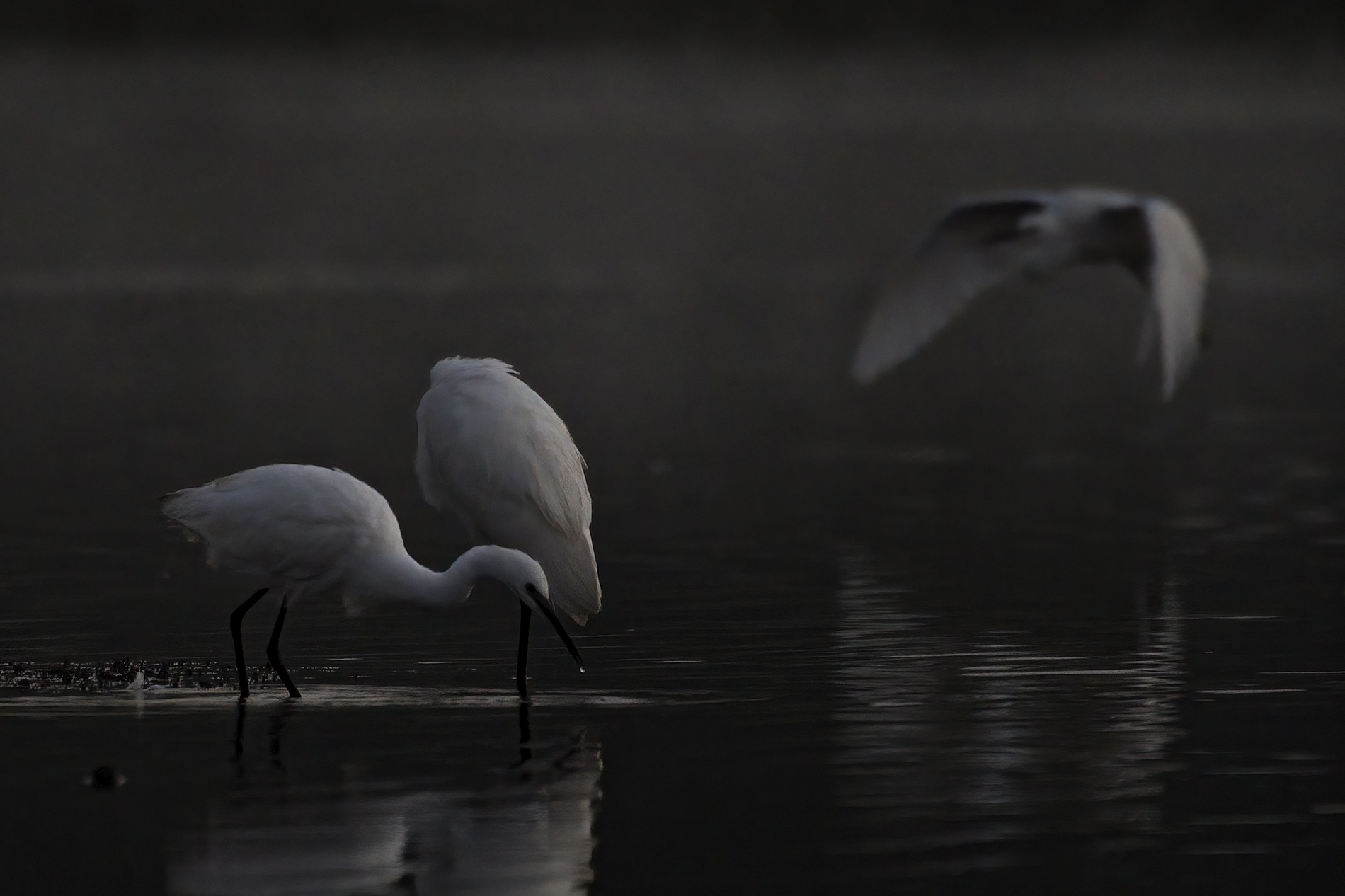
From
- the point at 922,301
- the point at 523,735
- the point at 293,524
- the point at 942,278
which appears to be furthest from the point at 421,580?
the point at 942,278

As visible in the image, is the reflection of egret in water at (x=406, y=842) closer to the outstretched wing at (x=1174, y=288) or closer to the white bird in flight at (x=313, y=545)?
the white bird in flight at (x=313, y=545)

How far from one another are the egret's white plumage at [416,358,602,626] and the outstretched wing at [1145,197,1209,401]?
3.65 metres

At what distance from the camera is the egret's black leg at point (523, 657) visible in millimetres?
10977

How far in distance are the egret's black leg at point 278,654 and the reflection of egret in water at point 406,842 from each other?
1691 mm

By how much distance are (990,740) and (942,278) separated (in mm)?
8323

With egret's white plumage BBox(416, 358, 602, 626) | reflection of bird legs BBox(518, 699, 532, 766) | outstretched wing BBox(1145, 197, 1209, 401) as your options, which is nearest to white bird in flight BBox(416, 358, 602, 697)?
egret's white plumage BBox(416, 358, 602, 626)

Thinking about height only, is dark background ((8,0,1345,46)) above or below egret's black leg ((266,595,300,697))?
above

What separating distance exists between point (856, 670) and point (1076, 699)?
3.39 feet

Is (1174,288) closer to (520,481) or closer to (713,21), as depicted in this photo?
(520,481)

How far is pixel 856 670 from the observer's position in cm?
1127

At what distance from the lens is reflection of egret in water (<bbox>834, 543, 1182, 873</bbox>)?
8.59m

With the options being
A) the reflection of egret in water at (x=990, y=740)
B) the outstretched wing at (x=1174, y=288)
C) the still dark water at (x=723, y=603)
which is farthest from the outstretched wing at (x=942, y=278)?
the reflection of egret in water at (x=990, y=740)

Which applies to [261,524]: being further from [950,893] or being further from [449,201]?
[449,201]

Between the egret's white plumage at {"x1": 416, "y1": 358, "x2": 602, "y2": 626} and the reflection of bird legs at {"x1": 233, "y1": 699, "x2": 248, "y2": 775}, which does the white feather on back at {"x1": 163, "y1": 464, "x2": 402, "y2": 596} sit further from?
the reflection of bird legs at {"x1": 233, "y1": 699, "x2": 248, "y2": 775}
